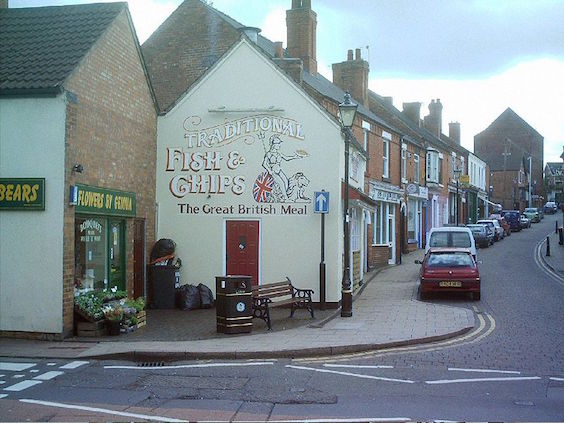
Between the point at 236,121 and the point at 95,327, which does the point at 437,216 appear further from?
the point at 95,327

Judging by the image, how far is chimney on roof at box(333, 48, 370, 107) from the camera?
34469 mm

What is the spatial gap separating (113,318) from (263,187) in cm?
637

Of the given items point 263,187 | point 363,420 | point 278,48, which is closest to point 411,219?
point 278,48

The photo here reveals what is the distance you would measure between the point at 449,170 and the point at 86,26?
126 feet

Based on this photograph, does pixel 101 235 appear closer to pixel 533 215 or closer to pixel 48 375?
pixel 48 375

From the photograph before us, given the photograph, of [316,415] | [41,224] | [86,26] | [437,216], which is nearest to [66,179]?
[41,224]

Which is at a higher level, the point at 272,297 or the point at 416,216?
the point at 416,216

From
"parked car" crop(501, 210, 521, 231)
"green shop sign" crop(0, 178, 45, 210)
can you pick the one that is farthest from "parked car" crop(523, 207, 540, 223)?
"green shop sign" crop(0, 178, 45, 210)

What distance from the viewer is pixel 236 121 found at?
1900cm

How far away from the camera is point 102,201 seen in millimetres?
15531

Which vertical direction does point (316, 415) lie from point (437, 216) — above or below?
below

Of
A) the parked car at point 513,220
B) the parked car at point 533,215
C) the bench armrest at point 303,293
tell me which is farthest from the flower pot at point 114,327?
the parked car at point 533,215

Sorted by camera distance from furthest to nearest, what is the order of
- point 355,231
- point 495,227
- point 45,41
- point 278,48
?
1. point 495,227
2. point 278,48
3. point 355,231
4. point 45,41

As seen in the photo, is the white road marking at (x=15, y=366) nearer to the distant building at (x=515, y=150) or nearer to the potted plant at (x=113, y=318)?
the potted plant at (x=113, y=318)
